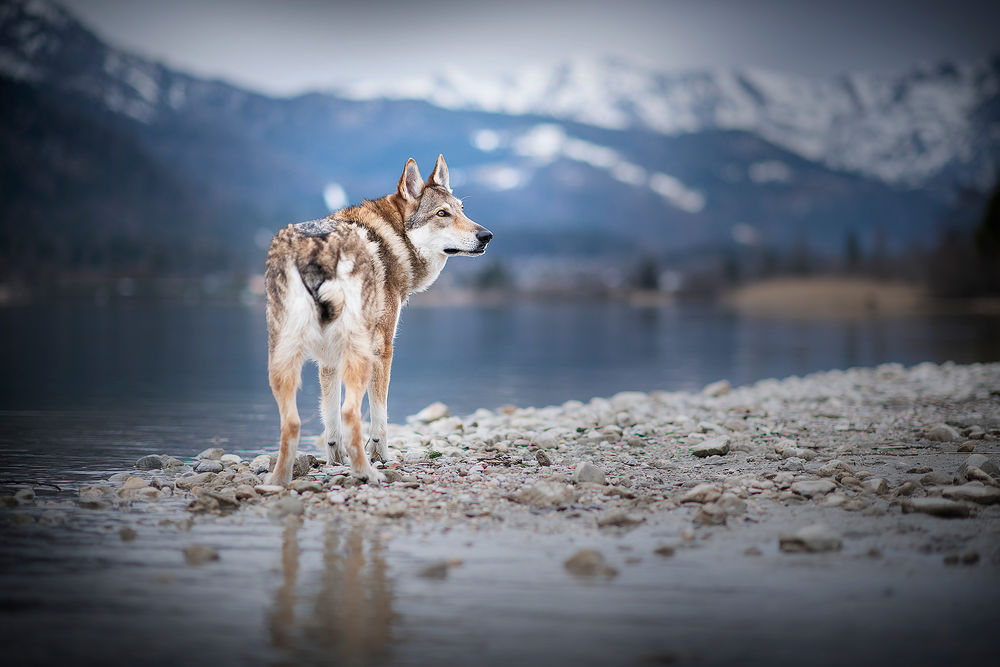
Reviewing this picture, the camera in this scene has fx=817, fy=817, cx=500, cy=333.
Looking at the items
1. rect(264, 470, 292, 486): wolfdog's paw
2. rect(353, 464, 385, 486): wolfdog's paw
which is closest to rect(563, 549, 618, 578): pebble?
rect(353, 464, 385, 486): wolfdog's paw

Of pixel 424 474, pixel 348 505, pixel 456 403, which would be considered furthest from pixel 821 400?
pixel 348 505

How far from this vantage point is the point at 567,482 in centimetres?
1038

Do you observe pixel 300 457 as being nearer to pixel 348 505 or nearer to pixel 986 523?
pixel 348 505

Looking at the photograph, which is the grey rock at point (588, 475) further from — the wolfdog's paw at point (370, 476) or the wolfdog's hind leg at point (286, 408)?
the wolfdog's hind leg at point (286, 408)

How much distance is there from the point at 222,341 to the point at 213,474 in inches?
1705

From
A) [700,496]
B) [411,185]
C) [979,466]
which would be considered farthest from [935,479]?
[411,185]

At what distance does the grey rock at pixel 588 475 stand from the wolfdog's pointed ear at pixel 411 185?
4.41 meters

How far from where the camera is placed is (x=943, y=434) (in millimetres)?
13219

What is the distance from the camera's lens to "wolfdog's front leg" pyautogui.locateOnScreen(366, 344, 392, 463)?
1135cm

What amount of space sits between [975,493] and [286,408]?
781cm

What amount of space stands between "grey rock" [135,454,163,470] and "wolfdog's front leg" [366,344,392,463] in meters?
3.35

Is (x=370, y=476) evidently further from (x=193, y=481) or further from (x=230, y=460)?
(x=230, y=460)

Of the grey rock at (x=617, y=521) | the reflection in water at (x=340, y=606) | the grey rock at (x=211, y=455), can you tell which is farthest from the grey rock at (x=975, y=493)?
the grey rock at (x=211, y=455)

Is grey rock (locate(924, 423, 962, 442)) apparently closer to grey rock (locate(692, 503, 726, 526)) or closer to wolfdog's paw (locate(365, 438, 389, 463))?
grey rock (locate(692, 503, 726, 526))
